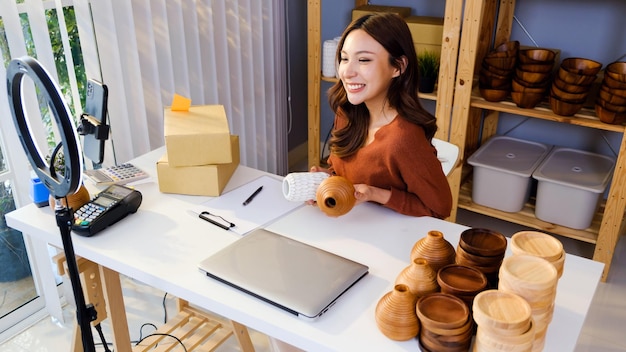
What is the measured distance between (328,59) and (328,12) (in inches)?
17.7

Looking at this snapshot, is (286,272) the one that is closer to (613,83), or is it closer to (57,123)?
(57,123)

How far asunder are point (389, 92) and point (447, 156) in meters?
0.56

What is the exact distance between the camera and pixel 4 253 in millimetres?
2031

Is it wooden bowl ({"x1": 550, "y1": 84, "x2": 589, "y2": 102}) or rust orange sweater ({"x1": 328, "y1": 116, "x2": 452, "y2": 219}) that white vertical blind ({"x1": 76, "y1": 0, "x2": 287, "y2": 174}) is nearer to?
rust orange sweater ({"x1": 328, "y1": 116, "x2": 452, "y2": 219})

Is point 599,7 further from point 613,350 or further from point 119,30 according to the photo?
point 119,30

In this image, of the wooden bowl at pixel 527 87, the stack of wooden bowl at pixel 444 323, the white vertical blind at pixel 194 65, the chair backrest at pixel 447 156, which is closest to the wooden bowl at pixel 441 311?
the stack of wooden bowl at pixel 444 323

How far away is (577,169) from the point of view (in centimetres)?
248

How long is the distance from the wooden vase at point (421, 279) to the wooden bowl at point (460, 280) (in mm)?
14

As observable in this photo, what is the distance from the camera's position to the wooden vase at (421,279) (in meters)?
0.99

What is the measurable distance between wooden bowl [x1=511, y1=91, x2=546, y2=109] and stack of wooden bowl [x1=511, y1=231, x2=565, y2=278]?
146cm

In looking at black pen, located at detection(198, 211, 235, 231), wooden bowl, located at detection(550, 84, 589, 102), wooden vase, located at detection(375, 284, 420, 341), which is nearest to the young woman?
black pen, located at detection(198, 211, 235, 231)

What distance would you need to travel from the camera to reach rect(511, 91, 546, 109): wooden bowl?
2.35m

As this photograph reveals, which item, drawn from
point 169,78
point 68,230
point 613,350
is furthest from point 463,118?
point 68,230

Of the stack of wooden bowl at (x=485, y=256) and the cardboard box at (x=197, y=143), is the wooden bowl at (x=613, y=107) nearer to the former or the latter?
the stack of wooden bowl at (x=485, y=256)
